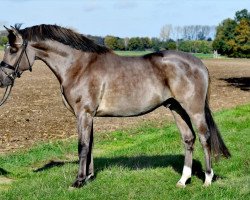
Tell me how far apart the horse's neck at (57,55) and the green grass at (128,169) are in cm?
195

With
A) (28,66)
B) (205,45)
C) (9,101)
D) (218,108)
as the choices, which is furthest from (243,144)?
(205,45)

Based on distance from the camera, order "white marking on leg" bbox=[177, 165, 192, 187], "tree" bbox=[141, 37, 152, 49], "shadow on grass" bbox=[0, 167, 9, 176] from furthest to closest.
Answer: "tree" bbox=[141, 37, 152, 49]
"shadow on grass" bbox=[0, 167, 9, 176]
"white marking on leg" bbox=[177, 165, 192, 187]

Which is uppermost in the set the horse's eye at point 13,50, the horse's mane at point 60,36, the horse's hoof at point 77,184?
the horse's mane at point 60,36

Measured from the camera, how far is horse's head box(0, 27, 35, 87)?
7.52 metres

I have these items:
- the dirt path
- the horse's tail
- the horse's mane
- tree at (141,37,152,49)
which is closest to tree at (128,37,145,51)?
tree at (141,37,152,49)

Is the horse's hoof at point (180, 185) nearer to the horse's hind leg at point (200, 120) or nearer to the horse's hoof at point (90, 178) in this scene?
the horse's hind leg at point (200, 120)

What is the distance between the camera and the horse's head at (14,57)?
7.52m

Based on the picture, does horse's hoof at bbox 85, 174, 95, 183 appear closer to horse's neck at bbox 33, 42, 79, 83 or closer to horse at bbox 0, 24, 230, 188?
horse at bbox 0, 24, 230, 188

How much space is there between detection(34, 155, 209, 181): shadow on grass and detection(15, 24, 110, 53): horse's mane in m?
2.42

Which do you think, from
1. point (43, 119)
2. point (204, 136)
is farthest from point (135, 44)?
point (204, 136)

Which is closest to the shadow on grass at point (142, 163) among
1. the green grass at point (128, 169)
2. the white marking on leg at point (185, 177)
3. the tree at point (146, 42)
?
the green grass at point (128, 169)

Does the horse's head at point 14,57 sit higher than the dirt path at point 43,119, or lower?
higher

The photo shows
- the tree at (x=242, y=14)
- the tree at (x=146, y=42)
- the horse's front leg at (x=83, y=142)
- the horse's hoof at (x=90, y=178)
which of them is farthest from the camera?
the tree at (x=146, y=42)

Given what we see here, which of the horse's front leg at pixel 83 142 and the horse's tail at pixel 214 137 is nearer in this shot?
the horse's front leg at pixel 83 142
